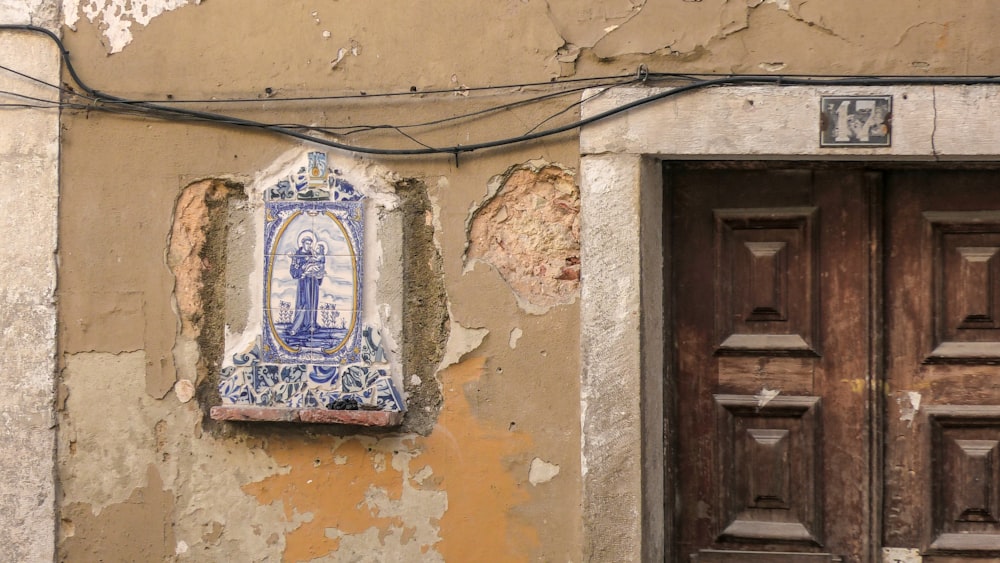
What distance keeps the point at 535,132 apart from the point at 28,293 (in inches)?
72.8

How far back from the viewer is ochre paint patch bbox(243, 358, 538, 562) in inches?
119

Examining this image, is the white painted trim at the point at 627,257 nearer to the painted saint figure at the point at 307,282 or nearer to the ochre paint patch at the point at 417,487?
the ochre paint patch at the point at 417,487

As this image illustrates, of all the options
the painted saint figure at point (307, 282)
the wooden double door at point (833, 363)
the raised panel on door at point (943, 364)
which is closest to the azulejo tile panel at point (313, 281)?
the painted saint figure at point (307, 282)

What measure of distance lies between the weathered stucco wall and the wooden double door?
0.37m

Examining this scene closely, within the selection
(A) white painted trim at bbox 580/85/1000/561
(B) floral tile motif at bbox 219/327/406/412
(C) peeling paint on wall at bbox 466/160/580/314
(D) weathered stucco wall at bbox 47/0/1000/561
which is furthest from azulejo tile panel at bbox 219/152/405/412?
(A) white painted trim at bbox 580/85/1000/561

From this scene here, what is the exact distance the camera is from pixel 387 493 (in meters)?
3.06

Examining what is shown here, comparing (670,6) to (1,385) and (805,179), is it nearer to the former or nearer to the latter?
(805,179)

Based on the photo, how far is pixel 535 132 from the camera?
299 cm

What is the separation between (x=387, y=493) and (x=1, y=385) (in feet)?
4.64

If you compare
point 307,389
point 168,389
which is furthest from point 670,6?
point 168,389

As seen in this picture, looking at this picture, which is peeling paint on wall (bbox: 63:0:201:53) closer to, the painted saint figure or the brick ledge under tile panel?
the painted saint figure

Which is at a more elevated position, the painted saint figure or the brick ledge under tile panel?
the painted saint figure

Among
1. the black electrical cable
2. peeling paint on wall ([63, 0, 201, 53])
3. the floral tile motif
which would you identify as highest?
peeling paint on wall ([63, 0, 201, 53])

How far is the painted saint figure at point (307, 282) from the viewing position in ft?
10.1
